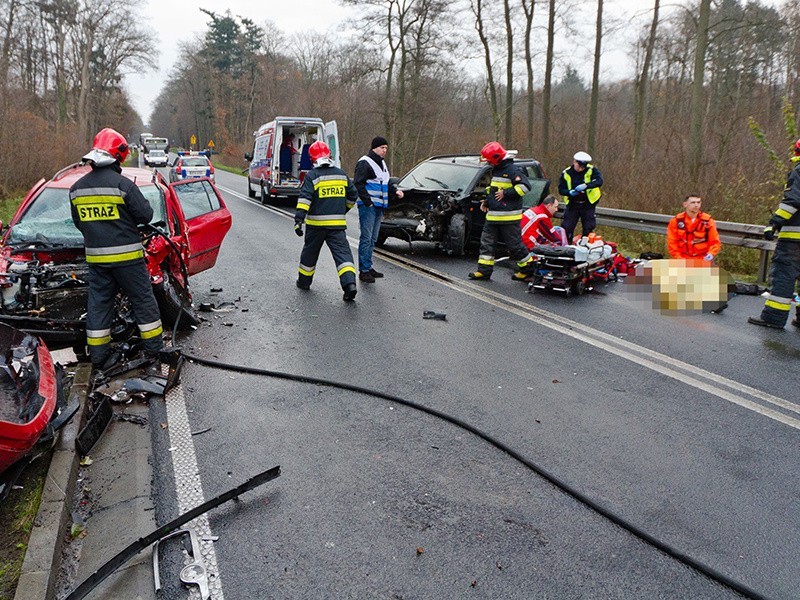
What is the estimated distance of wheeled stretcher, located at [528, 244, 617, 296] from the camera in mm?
7965

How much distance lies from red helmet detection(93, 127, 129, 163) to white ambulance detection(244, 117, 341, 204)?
41.3 feet

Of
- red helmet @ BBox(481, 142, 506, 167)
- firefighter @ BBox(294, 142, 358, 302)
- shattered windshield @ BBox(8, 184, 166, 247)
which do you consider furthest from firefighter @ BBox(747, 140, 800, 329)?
shattered windshield @ BBox(8, 184, 166, 247)

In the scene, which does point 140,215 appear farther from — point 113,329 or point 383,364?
point 383,364

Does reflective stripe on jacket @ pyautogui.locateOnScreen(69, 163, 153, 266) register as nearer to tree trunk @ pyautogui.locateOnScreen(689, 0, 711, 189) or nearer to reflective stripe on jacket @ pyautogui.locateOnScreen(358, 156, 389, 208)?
reflective stripe on jacket @ pyautogui.locateOnScreen(358, 156, 389, 208)

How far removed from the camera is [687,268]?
7.56 m

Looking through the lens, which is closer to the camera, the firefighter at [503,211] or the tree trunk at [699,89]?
the firefighter at [503,211]

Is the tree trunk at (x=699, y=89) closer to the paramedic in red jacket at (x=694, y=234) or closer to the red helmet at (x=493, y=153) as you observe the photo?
the paramedic in red jacket at (x=694, y=234)

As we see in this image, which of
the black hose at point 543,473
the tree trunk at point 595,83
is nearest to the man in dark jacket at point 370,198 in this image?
the black hose at point 543,473

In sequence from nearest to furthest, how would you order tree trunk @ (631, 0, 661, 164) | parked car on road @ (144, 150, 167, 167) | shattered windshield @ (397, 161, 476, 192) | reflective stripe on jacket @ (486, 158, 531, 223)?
reflective stripe on jacket @ (486, 158, 531, 223), shattered windshield @ (397, 161, 476, 192), tree trunk @ (631, 0, 661, 164), parked car on road @ (144, 150, 167, 167)

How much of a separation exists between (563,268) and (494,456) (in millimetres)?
4680

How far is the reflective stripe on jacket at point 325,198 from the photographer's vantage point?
7699mm

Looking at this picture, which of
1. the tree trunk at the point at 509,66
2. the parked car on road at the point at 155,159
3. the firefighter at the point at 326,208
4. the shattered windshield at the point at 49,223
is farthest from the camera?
the parked car on road at the point at 155,159

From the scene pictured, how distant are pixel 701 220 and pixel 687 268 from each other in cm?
101

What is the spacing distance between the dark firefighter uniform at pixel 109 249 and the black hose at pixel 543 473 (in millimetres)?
647
